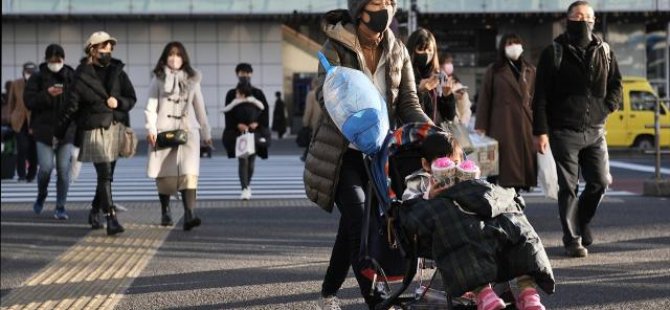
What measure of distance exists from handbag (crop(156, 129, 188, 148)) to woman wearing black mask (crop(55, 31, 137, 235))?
0.40 meters

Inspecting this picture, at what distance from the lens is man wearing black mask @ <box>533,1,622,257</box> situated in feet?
27.8

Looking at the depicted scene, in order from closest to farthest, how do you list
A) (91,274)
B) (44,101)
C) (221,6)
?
(91,274), (44,101), (221,6)

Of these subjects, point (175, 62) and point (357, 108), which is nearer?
point (357, 108)

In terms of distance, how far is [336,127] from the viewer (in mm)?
5676

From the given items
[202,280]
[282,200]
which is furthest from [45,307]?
[282,200]

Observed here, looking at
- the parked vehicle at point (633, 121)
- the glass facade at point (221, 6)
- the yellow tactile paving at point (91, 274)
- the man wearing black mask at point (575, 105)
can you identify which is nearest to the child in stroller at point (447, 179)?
the yellow tactile paving at point (91, 274)

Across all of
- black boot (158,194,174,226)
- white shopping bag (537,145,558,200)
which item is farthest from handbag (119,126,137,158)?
white shopping bag (537,145,558,200)

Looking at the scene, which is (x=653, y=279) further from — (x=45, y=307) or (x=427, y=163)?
(x=45, y=307)

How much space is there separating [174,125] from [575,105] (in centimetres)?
385

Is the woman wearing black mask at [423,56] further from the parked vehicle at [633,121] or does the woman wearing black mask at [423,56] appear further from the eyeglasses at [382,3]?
the parked vehicle at [633,121]

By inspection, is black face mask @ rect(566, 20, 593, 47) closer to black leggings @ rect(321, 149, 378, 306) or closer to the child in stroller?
black leggings @ rect(321, 149, 378, 306)

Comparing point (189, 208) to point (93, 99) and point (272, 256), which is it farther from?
point (272, 256)

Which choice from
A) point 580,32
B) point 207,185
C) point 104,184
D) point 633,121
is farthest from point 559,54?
point 633,121

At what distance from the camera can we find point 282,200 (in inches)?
565
